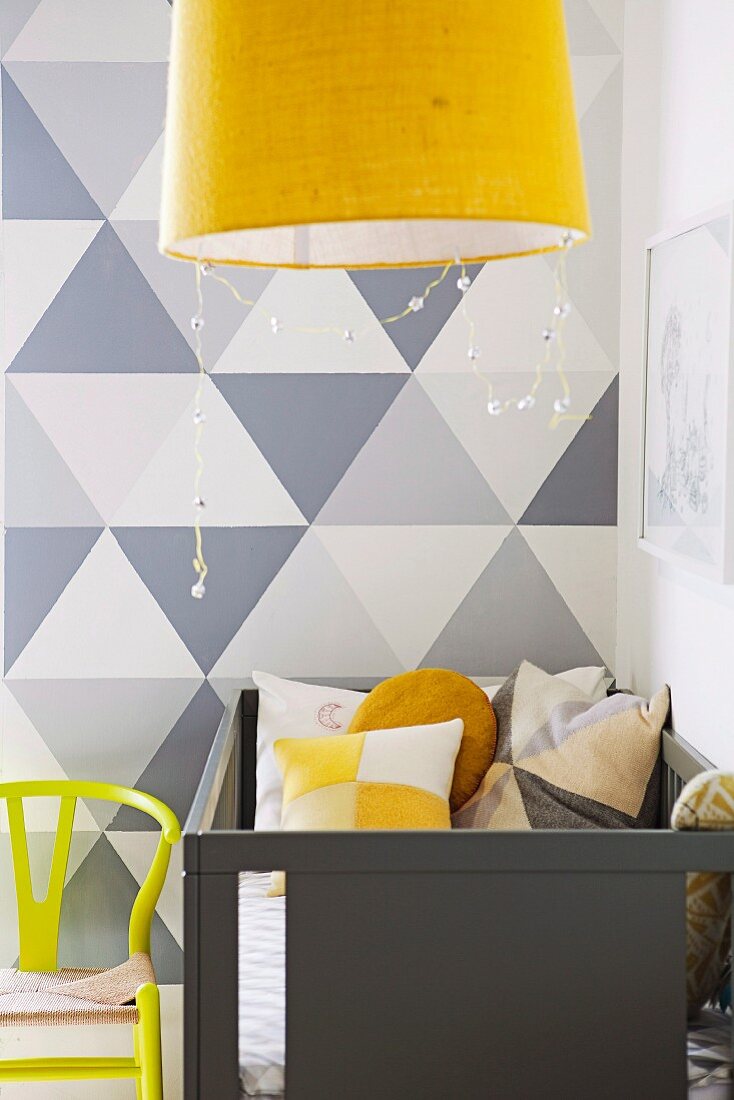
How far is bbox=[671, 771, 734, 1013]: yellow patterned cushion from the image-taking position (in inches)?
54.6

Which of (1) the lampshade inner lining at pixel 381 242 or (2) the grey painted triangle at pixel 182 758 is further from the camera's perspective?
(2) the grey painted triangle at pixel 182 758

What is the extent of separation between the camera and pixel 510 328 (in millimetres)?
2439

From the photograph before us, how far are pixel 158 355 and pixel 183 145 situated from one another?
1.45 metres

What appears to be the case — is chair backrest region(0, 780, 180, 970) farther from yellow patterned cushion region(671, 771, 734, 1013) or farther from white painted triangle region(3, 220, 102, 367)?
yellow patterned cushion region(671, 771, 734, 1013)

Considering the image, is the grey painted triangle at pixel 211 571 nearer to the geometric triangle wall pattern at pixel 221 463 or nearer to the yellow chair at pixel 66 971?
the geometric triangle wall pattern at pixel 221 463

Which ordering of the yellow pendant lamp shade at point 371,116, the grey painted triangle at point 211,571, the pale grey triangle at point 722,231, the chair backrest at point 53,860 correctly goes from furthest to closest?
the grey painted triangle at point 211,571 < the chair backrest at point 53,860 < the pale grey triangle at point 722,231 < the yellow pendant lamp shade at point 371,116

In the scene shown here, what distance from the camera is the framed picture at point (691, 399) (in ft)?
5.51

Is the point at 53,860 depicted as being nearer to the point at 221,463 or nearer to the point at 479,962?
the point at 221,463

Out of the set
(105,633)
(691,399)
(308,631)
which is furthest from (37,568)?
(691,399)

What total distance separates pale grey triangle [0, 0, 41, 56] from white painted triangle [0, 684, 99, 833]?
4.61ft

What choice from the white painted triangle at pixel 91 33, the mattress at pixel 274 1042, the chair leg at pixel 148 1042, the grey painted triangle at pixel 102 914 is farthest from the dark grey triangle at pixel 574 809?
the white painted triangle at pixel 91 33

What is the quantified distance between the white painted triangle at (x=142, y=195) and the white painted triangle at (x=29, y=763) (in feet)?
3.54

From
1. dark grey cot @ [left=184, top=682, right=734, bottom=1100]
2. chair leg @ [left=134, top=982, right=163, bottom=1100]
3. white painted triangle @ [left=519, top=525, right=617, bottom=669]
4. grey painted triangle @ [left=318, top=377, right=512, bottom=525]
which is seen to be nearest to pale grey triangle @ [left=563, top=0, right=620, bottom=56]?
grey painted triangle @ [left=318, top=377, right=512, bottom=525]

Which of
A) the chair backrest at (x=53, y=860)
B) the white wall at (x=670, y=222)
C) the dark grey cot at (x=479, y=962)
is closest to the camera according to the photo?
the dark grey cot at (x=479, y=962)
